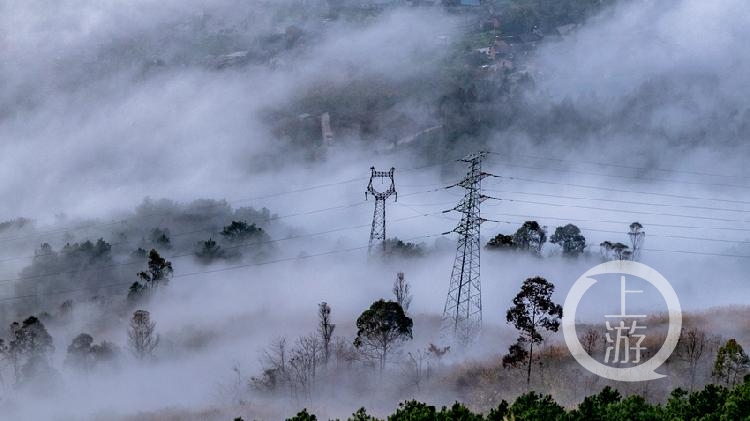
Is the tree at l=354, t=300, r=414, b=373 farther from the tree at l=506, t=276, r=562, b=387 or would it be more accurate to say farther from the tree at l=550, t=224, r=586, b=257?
the tree at l=550, t=224, r=586, b=257

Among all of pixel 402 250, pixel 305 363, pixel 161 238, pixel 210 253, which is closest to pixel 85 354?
pixel 305 363

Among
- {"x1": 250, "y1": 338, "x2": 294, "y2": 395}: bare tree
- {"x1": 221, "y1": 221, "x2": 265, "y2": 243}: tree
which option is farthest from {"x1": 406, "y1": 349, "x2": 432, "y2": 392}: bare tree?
{"x1": 221, "y1": 221, "x2": 265, "y2": 243}: tree

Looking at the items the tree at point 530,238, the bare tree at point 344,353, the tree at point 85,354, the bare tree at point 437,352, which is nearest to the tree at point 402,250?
the tree at point 530,238

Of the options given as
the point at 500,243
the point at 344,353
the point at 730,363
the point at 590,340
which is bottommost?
the point at 344,353

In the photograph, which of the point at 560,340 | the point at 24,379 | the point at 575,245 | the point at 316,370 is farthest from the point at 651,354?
the point at 24,379

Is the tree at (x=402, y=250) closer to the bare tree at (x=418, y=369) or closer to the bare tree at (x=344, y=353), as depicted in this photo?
the bare tree at (x=344, y=353)

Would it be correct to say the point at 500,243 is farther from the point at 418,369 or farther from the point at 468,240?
the point at 418,369
